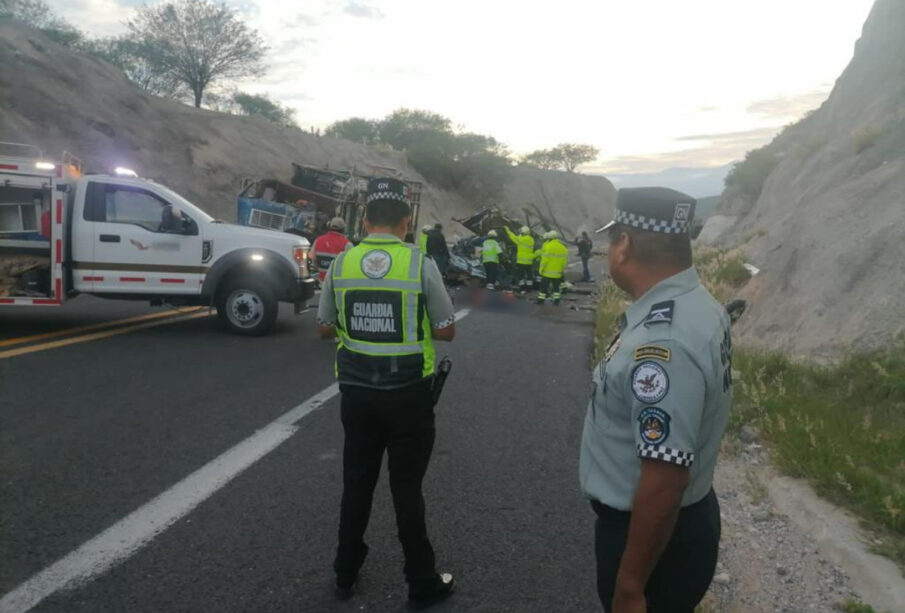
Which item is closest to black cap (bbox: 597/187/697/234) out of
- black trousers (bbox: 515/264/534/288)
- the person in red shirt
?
the person in red shirt

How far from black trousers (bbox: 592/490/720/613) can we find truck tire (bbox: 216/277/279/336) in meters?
8.46

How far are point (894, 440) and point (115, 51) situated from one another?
162 feet

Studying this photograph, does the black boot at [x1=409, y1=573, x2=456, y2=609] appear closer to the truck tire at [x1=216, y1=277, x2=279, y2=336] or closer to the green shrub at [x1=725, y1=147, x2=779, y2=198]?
the truck tire at [x1=216, y1=277, x2=279, y2=336]

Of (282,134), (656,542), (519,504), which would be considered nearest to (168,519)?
(519,504)

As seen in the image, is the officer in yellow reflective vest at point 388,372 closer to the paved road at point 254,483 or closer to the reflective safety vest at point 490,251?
the paved road at point 254,483

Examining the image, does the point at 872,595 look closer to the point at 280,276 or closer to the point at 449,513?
the point at 449,513

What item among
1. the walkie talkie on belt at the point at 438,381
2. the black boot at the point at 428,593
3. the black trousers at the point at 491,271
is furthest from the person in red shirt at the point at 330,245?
the black boot at the point at 428,593

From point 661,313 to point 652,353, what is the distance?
0.41ft

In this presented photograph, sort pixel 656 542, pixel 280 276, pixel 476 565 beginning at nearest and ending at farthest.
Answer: pixel 656 542, pixel 476 565, pixel 280 276

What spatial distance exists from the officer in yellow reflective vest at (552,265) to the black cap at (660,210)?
47.7 feet

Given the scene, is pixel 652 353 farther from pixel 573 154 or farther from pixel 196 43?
pixel 573 154

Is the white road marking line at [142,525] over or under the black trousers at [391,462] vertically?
under

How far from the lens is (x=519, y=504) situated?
182 inches

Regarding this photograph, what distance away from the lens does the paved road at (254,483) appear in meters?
3.51
